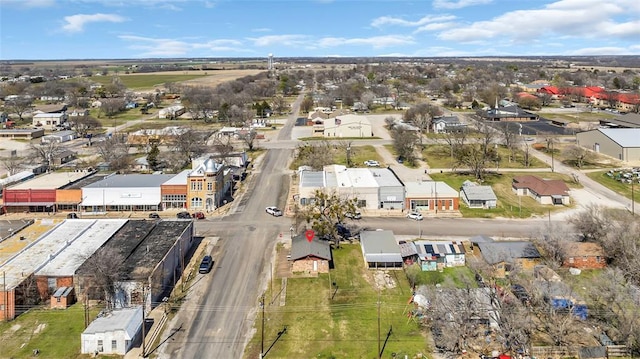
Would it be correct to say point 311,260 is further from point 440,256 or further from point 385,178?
point 385,178

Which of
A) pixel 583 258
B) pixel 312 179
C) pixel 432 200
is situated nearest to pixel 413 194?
pixel 432 200

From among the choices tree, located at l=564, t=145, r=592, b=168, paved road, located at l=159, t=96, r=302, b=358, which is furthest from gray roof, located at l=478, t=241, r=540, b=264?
tree, located at l=564, t=145, r=592, b=168

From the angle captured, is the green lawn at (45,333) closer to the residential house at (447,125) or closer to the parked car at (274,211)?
the parked car at (274,211)

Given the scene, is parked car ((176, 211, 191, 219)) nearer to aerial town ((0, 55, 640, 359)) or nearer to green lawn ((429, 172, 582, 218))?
aerial town ((0, 55, 640, 359))

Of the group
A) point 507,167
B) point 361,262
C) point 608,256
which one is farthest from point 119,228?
point 507,167

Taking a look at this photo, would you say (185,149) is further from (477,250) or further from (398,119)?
(398,119)
